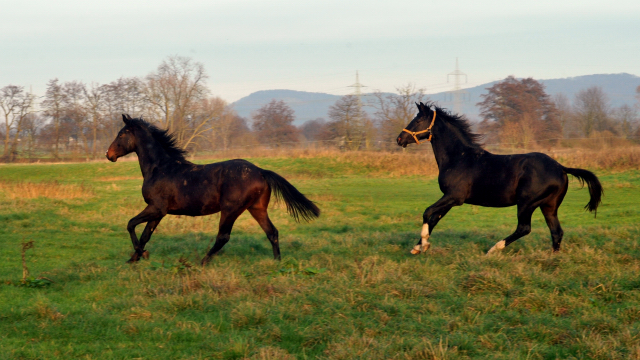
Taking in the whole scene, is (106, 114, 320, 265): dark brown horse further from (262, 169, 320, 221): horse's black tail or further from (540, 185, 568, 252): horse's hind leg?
(540, 185, 568, 252): horse's hind leg

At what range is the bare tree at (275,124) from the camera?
193 ft

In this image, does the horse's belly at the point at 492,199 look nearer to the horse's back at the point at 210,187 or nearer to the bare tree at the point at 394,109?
the horse's back at the point at 210,187

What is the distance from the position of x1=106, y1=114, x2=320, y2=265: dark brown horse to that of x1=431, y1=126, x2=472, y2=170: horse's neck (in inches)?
84.1

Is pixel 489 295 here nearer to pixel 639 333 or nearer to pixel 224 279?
pixel 639 333

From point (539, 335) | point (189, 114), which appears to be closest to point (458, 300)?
point (539, 335)

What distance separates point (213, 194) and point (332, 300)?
3040 mm

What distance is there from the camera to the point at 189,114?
147ft

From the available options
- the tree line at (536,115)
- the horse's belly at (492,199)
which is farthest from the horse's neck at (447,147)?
the tree line at (536,115)

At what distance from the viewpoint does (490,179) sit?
7.55 metres

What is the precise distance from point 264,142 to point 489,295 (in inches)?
2118

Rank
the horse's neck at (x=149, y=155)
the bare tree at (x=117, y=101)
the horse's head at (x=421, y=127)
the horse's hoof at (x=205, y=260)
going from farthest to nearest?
the bare tree at (x=117, y=101)
the horse's head at (x=421, y=127)
the horse's neck at (x=149, y=155)
the horse's hoof at (x=205, y=260)

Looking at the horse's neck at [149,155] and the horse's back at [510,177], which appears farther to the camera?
the horse's neck at [149,155]

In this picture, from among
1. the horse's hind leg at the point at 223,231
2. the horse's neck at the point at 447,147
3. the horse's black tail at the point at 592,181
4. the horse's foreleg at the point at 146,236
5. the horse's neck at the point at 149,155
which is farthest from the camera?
the horse's neck at the point at 447,147

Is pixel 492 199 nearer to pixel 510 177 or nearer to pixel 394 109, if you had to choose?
pixel 510 177
